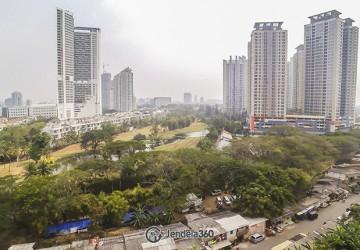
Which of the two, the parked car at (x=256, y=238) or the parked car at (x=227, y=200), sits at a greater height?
the parked car at (x=227, y=200)

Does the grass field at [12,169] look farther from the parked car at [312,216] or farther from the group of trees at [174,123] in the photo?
the group of trees at [174,123]

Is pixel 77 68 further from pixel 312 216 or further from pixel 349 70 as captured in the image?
pixel 312 216

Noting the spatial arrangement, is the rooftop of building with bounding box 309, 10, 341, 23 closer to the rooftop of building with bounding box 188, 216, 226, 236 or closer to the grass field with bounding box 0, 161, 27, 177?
the rooftop of building with bounding box 188, 216, 226, 236

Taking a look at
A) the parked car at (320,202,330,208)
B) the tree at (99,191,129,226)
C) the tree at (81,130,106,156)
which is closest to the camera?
the tree at (99,191,129,226)

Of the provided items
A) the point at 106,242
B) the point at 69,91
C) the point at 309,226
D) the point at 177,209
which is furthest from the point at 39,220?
the point at 69,91

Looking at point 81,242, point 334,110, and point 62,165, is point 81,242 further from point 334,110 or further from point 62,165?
point 334,110

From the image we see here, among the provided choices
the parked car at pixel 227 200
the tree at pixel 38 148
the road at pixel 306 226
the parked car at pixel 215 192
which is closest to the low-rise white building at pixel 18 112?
the tree at pixel 38 148

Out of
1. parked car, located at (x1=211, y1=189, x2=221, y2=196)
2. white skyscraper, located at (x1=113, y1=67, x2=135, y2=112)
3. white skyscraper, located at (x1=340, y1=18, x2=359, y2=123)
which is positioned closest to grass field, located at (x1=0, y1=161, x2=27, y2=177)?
parked car, located at (x1=211, y1=189, x2=221, y2=196)
